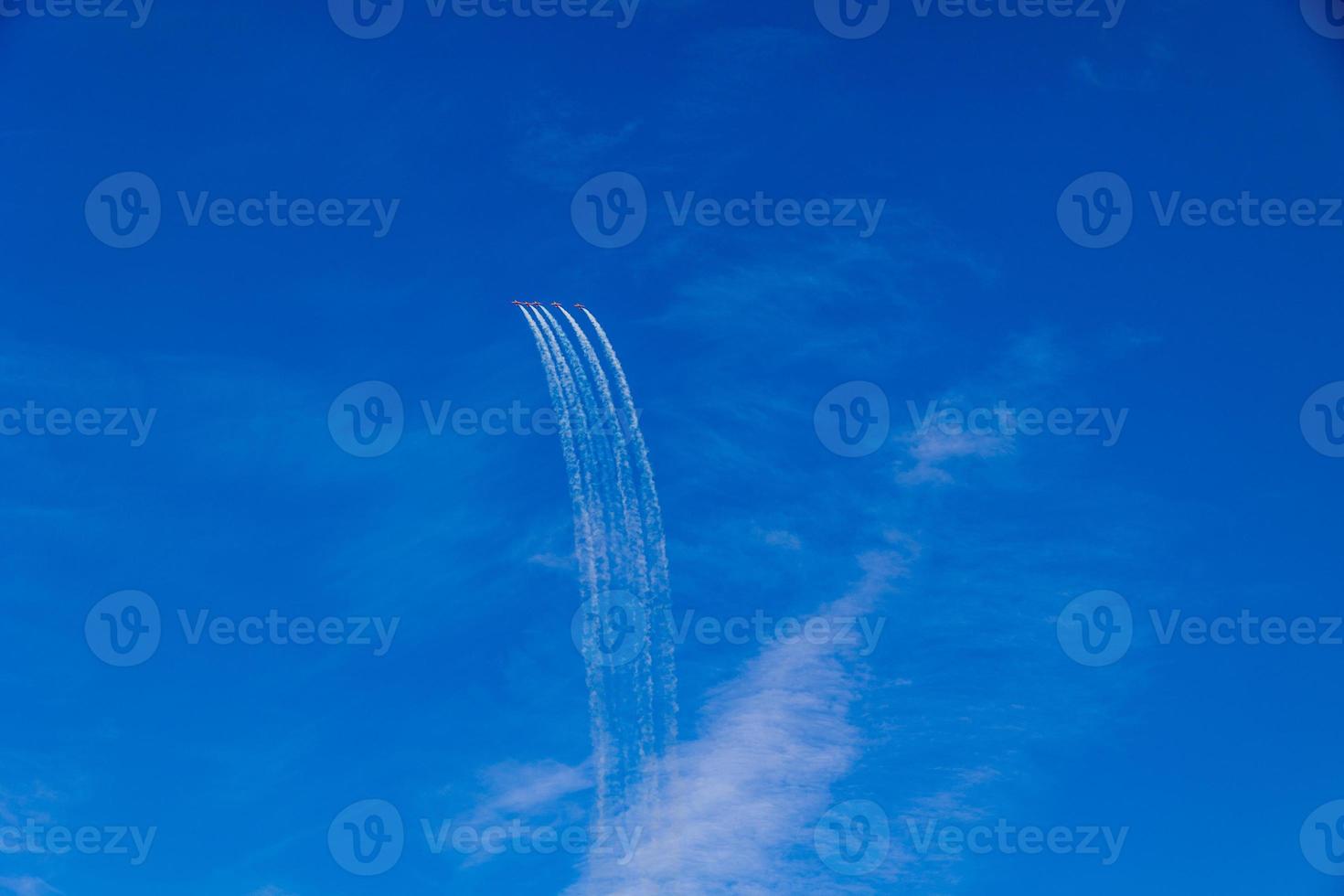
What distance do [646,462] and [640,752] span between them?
49.2 ft

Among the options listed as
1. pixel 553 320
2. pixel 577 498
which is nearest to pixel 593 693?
pixel 577 498

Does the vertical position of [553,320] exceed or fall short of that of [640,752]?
it exceeds it

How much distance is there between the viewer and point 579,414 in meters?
91.3

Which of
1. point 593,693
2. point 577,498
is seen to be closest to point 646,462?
point 577,498

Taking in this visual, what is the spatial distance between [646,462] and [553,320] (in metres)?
8.97

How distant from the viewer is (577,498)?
91.9 m

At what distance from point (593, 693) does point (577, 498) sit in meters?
10.1

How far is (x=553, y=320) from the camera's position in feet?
298

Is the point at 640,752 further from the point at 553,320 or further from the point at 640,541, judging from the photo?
the point at 553,320

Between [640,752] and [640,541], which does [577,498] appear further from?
[640,752]

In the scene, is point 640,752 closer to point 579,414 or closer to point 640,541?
point 640,541

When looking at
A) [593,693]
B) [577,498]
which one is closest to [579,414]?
[577,498]

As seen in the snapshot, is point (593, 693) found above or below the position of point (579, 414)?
below

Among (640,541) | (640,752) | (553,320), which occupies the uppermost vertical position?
(553,320)
